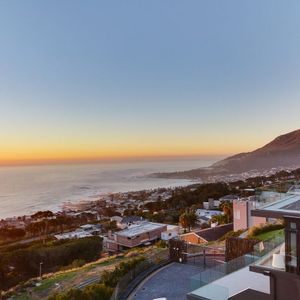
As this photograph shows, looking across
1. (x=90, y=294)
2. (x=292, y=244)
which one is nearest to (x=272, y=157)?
(x=90, y=294)

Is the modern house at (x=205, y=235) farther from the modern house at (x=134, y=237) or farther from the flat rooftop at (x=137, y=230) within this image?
the flat rooftop at (x=137, y=230)

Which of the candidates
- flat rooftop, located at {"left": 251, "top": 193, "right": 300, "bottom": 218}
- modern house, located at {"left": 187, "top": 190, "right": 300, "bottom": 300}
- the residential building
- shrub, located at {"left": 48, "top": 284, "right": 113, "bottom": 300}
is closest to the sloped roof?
the residential building

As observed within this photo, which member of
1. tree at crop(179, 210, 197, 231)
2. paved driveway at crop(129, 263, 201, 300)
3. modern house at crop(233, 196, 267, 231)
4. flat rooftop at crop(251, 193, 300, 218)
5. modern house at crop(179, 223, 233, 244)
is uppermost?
flat rooftop at crop(251, 193, 300, 218)

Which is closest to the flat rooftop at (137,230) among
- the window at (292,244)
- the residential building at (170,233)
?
the residential building at (170,233)

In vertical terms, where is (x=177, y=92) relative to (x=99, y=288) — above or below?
above

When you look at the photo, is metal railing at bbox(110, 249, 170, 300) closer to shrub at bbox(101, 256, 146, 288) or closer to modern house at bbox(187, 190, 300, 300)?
shrub at bbox(101, 256, 146, 288)

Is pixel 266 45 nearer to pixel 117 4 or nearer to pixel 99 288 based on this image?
pixel 117 4

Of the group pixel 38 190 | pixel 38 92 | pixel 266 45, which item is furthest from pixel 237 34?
pixel 38 190
